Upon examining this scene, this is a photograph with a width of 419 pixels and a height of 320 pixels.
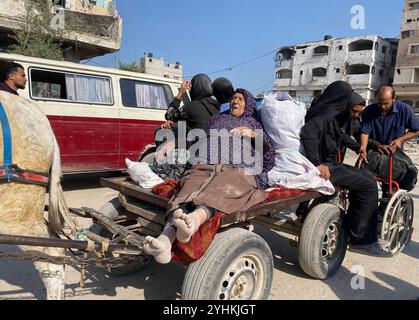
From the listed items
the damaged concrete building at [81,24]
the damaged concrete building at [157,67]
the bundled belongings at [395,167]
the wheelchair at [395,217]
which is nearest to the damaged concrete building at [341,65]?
the damaged concrete building at [157,67]

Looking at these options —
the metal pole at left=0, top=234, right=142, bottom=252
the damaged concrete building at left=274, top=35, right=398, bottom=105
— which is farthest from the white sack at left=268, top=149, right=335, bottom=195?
the damaged concrete building at left=274, top=35, right=398, bottom=105

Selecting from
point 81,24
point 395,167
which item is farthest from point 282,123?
point 81,24

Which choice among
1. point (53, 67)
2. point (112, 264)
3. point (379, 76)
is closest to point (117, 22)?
point (53, 67)

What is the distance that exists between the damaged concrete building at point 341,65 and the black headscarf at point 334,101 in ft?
112

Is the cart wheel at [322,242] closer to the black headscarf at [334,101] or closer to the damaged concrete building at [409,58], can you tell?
the black headscarf at [334,101]

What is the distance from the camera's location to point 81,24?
13.2 m

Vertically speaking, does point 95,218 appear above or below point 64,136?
below

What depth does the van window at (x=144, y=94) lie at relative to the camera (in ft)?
20.3

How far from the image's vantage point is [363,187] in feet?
10.9

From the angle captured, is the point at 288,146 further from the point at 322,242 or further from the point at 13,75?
the point at 13,75

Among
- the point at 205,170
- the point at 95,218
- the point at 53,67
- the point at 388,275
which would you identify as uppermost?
the point at 53,67

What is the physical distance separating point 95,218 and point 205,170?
97cm

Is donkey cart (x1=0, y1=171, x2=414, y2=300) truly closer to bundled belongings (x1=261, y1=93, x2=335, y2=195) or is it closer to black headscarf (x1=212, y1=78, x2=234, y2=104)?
bundled belongings (x1=261, y1=93, x2=335, y2=195)

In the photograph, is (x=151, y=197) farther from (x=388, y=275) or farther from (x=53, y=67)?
(x=53, y=67)
